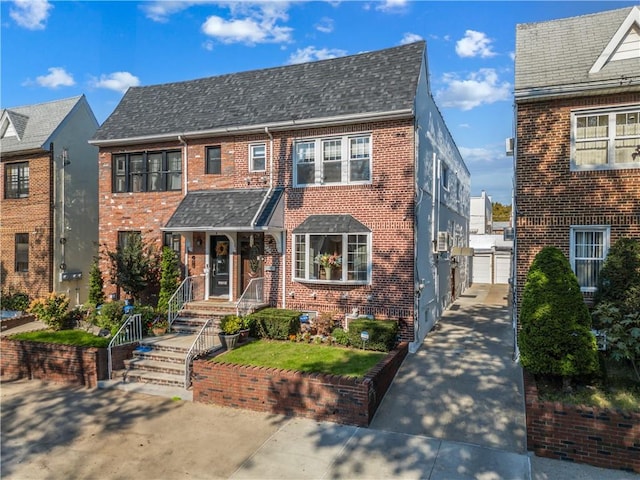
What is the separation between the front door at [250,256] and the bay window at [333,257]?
1.41m

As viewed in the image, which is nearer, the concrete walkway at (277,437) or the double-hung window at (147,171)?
the concrete walkway at (277,437)

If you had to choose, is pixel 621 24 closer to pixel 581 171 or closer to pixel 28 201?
pixel 581 171

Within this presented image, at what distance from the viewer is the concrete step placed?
980 centimetres

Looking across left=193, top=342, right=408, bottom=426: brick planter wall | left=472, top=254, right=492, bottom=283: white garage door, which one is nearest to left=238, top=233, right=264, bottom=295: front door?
left=193, top=342, right=408, bottom=426: brick planter wall

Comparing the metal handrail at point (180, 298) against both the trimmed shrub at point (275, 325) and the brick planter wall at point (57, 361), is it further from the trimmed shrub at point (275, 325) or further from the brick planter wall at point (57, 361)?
the trimmed shrub at point (275, 325)

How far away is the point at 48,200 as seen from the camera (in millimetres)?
17359

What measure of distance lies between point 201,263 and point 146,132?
5.01 m

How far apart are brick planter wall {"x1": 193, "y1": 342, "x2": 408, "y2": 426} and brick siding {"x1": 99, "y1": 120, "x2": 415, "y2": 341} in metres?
3.11

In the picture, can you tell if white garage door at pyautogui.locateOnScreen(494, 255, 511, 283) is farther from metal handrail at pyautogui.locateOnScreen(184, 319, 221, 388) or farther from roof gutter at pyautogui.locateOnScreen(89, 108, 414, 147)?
metal handrail at pyautogui.locateOnScreen(184, 319, 221, 388)

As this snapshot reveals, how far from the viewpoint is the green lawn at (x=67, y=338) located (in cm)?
1050

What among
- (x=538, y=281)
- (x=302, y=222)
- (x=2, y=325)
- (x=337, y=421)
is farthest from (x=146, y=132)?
(x=538, y=281)

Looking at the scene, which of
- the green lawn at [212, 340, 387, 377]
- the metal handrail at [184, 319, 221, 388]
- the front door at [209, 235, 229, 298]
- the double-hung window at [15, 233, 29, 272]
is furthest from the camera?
the double-hung window at [15, 233, 29, 272]

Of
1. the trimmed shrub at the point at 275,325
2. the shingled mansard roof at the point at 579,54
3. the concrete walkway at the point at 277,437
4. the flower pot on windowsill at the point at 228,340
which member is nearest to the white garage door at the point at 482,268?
the shingled mansard roof at the point at 579,54

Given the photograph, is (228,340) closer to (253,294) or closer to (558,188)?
(253,294)
